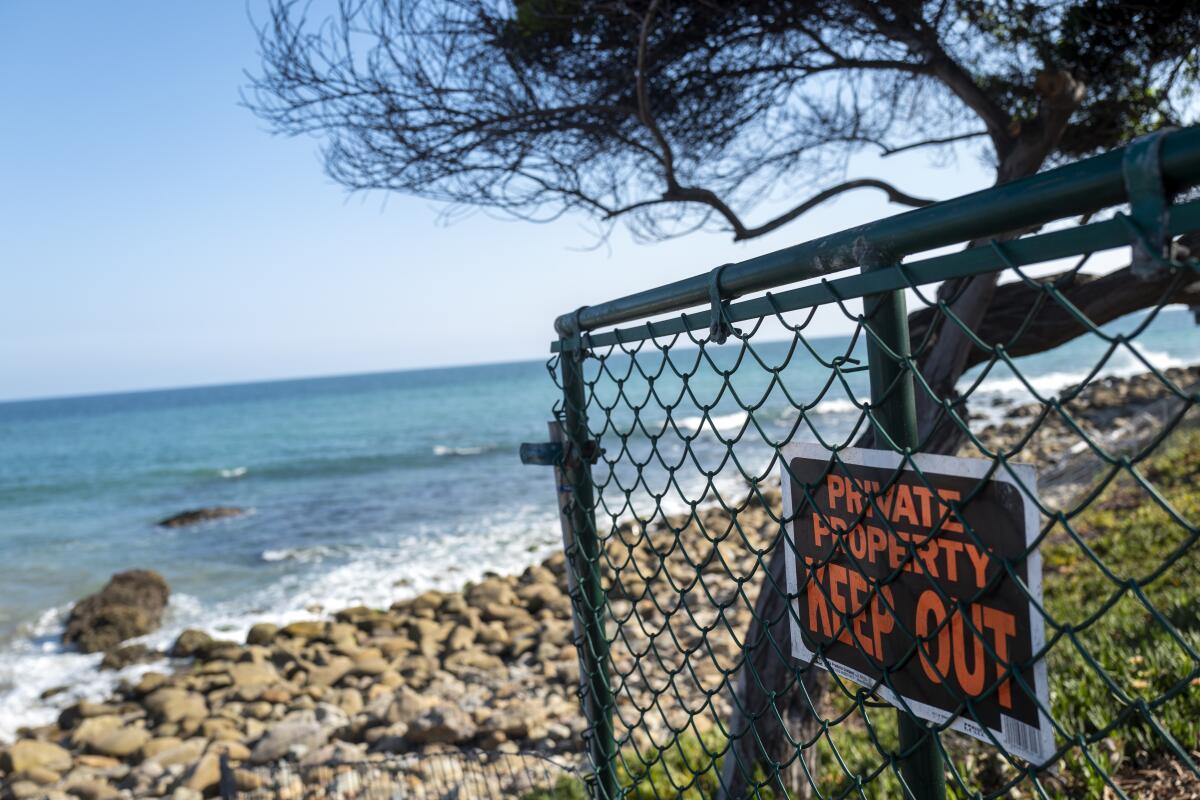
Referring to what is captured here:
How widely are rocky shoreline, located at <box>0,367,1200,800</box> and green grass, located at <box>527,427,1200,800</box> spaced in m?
0.79

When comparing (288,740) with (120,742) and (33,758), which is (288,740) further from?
(33,758)

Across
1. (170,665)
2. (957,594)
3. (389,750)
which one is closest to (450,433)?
(170,665)

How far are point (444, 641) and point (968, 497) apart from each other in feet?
30.8

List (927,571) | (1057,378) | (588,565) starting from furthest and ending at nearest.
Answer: (1057,378)
(588,565)
(927,571)

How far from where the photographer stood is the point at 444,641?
9.73 m

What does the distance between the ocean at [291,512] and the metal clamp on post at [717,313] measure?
0.14 m

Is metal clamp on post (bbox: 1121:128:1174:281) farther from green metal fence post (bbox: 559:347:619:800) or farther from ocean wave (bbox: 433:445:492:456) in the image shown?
ocean wave (bbox: 433:445:492:456)

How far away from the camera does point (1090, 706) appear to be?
3.44m

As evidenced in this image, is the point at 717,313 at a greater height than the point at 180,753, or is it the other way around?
the point at 717,313

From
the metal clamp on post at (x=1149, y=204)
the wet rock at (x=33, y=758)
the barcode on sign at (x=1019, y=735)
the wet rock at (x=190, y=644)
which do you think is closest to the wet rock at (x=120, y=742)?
the wet rock at (x=33, y=758)

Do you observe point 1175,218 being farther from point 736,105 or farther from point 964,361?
point 736,105

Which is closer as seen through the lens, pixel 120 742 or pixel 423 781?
pixel 423 781

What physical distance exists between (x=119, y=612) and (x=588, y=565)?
10.9 metres

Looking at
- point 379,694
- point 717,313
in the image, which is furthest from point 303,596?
point 717,313
